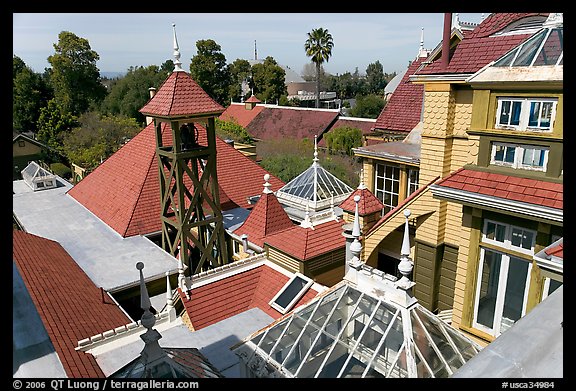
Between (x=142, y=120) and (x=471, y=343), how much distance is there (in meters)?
42.1

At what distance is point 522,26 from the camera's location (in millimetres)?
8219

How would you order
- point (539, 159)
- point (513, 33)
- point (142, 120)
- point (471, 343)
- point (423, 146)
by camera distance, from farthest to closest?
1. point (142, 120)
2. point (423, 146)
3. point (513, 33)
4. point (539, 159)
5. point (471, 343)

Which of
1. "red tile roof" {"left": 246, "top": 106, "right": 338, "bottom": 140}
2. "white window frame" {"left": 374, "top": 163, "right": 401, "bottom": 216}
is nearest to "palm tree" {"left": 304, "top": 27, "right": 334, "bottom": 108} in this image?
"red tile roof" {"left": 246, "top": 106, "right": 338, "bottom": 140}

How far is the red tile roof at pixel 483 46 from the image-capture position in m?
7.99

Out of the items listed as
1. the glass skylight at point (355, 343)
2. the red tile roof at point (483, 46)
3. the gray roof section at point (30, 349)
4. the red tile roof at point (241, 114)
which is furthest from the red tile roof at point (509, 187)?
the red tile roof at point (241, 114)

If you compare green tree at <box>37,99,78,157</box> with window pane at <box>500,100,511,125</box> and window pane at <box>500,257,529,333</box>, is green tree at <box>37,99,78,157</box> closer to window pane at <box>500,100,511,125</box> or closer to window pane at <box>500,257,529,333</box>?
window pane at <box>500,100,511,125</box>

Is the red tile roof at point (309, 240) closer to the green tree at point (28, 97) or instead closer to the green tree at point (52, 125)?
the green tree at point (52, 125)

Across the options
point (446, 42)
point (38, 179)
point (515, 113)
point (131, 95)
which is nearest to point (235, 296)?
point (515, 113)

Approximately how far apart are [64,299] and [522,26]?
1177 cm

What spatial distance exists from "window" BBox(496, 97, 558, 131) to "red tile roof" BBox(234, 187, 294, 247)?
7.42 meters

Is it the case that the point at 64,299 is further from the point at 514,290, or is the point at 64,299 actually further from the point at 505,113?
the point at 505,113
